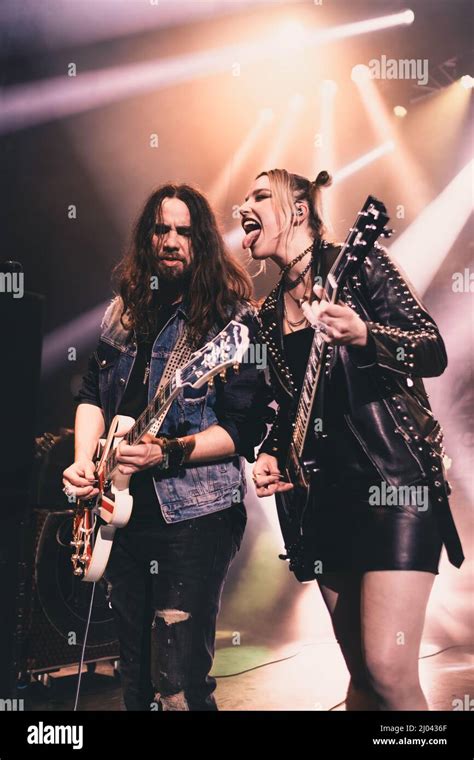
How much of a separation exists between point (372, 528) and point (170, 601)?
80cm

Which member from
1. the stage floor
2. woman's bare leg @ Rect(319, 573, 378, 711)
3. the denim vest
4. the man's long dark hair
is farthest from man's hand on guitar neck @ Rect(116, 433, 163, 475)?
the stage floor

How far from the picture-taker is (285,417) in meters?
3.13

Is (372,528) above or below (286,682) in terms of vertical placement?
above

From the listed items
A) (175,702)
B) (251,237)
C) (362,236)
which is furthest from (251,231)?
(175,702)

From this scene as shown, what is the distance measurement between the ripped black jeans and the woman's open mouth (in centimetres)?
117

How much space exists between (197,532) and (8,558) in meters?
1.18

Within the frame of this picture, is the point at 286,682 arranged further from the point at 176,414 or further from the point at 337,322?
the point at 337,322

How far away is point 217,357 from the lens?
8.45 feet

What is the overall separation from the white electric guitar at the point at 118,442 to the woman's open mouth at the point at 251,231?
601mm

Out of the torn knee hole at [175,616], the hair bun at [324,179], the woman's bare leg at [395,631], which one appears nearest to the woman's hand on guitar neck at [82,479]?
the torn knee hole at [175,616]

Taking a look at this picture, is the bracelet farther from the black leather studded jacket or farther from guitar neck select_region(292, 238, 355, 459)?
the black leather studded jacket

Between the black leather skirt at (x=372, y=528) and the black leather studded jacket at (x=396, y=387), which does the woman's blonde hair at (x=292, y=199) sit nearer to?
the black leather studded jacket at (x=396, y=387)

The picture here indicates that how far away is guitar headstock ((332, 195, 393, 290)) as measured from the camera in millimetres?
2697

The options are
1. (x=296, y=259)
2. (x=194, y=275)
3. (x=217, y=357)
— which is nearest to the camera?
(x=217, y=357)
